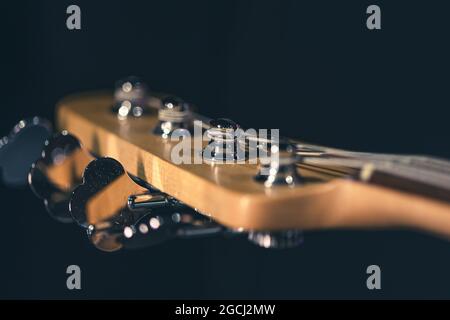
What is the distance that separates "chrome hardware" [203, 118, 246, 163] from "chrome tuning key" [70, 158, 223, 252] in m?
0.09

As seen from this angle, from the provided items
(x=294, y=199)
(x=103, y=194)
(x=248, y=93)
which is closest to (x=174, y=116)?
(x=103, y=194)

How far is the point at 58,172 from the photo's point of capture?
5.31 ft

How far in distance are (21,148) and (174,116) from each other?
37 centimetres

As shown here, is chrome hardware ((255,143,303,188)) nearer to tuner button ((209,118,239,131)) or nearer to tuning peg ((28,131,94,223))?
tuner button ((209,118,239,131))

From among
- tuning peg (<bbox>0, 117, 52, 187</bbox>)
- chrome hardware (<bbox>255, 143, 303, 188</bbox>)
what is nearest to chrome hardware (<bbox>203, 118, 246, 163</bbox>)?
chrome hardware (<bbox>255, 143, 303, 188</bbox>)

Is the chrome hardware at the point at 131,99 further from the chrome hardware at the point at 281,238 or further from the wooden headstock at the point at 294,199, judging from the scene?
the chrome hardware at the point at 281,238

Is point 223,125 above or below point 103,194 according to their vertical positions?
above

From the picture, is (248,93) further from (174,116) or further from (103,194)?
(103,194)

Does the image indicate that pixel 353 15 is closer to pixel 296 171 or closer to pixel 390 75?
pixel 390 75

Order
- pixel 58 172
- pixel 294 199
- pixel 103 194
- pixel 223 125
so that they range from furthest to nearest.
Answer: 1. pixel 58 172
2. pixel 103 194
3. pixel 223 125
4. pixel 294 199

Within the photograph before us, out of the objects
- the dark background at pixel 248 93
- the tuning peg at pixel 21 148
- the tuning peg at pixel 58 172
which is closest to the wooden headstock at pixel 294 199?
the tuning peg at pixel 58 172

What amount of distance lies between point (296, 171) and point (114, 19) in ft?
3.45

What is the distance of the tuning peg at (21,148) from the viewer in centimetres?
169
